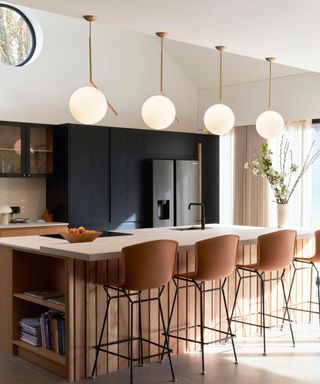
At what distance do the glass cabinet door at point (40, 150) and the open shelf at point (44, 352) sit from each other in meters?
2.91

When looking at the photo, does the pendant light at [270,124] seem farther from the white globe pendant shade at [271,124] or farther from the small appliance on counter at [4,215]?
the small appliance on counter at [4,215]

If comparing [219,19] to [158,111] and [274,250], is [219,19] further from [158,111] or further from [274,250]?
[274,250]

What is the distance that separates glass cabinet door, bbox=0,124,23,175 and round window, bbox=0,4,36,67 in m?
0.86

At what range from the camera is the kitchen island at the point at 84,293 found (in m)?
4.03

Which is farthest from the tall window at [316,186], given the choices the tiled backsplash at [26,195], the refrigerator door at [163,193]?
the tiled backsplash at [26,195]

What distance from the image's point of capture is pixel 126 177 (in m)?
7.67

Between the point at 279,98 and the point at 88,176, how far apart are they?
273 cm

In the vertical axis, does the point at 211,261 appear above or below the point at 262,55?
below

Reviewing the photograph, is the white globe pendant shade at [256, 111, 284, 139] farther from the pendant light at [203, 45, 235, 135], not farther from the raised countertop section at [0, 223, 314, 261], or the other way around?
the raised countertop section at [0, 223, 314, 261]

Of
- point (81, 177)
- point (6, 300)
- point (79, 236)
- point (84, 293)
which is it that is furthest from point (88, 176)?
point (84, 293)

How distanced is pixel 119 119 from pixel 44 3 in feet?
14.8

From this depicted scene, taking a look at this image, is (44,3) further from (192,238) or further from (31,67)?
(31,67)

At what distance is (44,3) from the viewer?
3.67 metres

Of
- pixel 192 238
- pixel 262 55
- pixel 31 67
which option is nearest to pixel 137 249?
pixel 192 238
